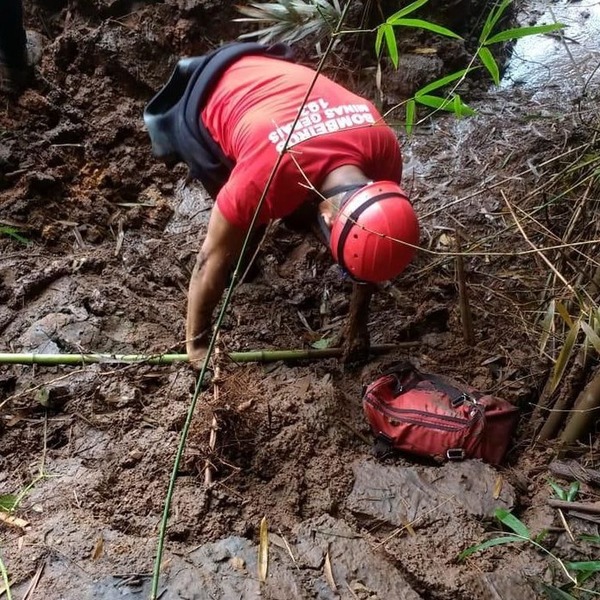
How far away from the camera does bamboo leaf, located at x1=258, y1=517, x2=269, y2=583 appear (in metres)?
1.76

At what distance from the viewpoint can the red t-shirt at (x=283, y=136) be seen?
7.14 ft

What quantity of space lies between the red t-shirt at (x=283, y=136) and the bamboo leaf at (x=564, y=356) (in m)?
0.89

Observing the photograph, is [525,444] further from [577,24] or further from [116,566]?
[577,24]

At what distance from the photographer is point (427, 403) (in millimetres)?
2338

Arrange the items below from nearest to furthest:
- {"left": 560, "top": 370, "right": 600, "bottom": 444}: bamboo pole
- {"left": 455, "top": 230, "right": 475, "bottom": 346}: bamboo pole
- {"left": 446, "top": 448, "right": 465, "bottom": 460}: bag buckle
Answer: {"left": 560, "top": 370, "right": 600, "bottom": 444}: bamboo pole, {"left": 446, "top": 448, "right": 465, "bottom": 460}: bag buckle, {"left": 455, "top": 230, "right": 475, "bottom": 346}: bamboo pole

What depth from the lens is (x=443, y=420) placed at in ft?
7.47

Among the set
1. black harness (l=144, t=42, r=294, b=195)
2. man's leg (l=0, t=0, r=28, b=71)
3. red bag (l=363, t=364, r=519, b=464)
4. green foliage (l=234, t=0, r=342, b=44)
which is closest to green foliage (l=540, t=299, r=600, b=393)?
red bag (l=363, t=364, r=519, b=464)

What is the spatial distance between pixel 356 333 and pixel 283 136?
0.91m

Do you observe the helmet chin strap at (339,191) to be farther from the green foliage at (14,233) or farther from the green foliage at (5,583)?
the green foliage at (14,233)

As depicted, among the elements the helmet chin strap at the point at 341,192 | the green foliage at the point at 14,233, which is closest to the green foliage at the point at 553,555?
the helmet chin strap at the point at 341,192

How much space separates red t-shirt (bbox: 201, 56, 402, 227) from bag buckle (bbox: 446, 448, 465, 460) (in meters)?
1.05

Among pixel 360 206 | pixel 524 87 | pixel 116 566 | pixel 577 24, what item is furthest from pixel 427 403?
pixel 577 24

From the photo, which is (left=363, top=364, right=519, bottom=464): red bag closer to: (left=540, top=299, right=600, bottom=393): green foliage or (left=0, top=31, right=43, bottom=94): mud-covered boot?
(left=540, top=299, right=600, bottom=393): green foliage

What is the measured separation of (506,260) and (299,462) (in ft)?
4.72
